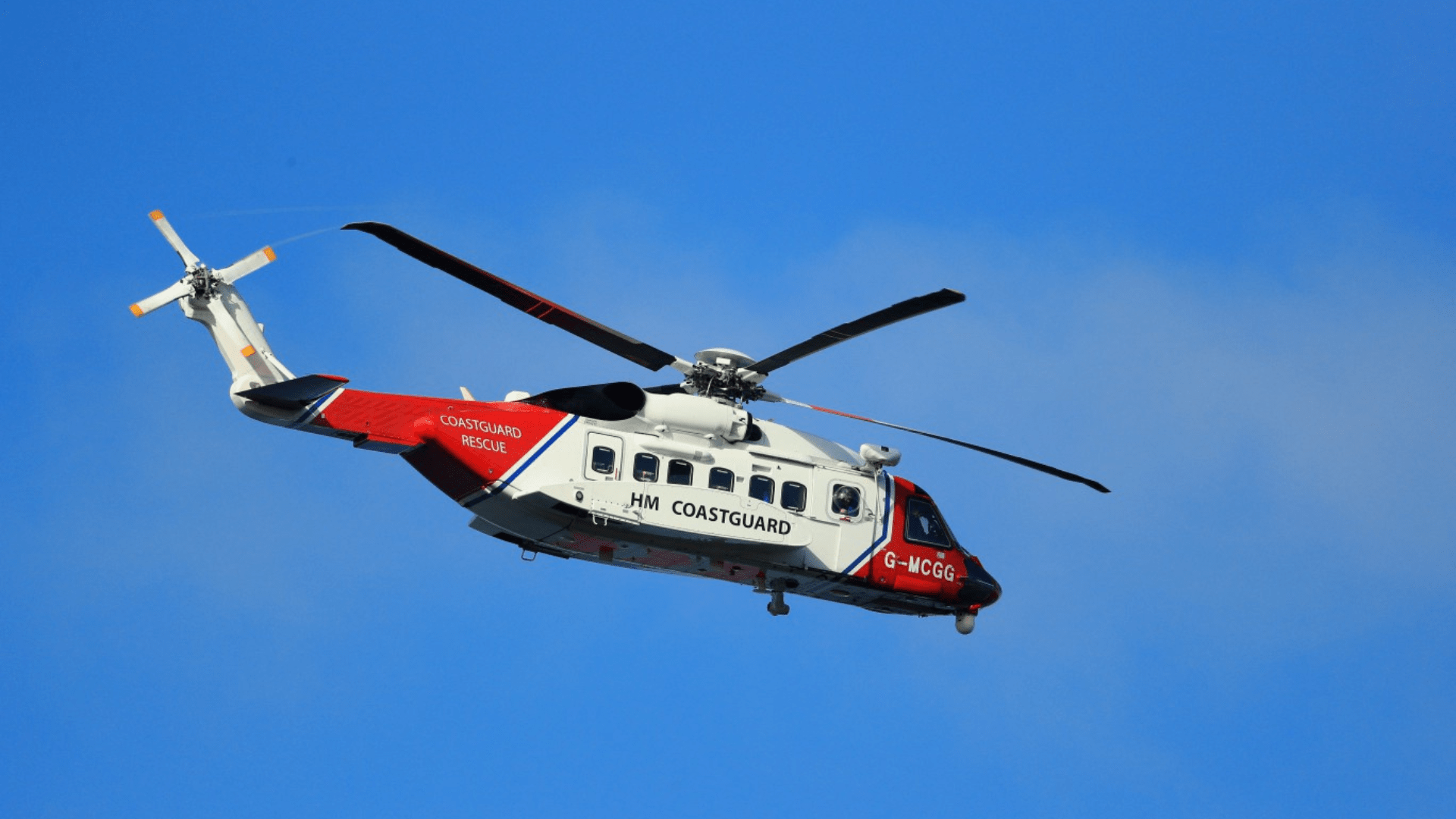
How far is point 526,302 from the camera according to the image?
30.5 meters

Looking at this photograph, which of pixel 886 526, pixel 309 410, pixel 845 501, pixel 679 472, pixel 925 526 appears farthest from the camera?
pixel 925 526

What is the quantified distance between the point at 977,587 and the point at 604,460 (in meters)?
7.81

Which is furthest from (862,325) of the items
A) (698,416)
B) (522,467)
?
(522,467)

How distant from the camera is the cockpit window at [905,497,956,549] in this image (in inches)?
1341

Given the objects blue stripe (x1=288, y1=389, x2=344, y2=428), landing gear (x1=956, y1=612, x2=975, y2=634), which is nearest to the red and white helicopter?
blue stripe (x1=288, y1=389, x2=344, y2=428)

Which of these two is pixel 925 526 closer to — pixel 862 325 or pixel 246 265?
pixel 862 325

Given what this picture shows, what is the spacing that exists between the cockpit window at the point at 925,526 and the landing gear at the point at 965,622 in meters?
1.31

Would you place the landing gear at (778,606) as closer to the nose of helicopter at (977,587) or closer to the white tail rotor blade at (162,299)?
the nose of helicopter at (977,587)

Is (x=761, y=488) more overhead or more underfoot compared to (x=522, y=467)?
more overhead

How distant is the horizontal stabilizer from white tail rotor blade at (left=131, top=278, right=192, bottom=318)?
1.92m

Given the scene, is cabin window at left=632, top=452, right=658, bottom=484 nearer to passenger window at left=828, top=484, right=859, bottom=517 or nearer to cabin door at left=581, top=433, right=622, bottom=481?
cabin door at left=581, top=433, right=622, bottom=481

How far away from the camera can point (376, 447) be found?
30234mm

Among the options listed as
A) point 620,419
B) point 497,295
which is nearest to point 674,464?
point 620,419

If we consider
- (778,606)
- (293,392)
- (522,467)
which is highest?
(293,392)
